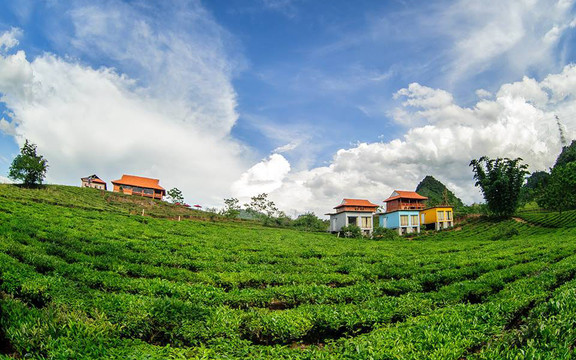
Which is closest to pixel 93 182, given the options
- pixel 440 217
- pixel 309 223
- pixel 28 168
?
pixel 28 168

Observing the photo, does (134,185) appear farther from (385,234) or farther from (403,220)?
(403,220)

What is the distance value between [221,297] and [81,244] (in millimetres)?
10454

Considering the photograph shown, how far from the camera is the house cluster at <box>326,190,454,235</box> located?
68.4 m

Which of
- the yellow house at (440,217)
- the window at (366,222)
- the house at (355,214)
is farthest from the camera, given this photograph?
the window at (366,222)

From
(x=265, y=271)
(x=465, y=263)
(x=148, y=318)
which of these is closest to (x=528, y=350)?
(x=148, y=318)

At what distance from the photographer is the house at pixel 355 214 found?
68.3 metres

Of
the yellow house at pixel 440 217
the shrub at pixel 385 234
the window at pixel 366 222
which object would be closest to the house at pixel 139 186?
the window at pixel 366 222

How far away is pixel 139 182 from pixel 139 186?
217cm

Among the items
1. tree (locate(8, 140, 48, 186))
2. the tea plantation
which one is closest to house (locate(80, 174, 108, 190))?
tree (locate(8, 140, 48, 186))

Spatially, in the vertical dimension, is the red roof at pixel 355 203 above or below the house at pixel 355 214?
above

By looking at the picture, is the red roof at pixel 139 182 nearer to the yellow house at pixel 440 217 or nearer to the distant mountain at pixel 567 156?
the yellow house at pixel 440 217

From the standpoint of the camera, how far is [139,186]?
95.7 meters

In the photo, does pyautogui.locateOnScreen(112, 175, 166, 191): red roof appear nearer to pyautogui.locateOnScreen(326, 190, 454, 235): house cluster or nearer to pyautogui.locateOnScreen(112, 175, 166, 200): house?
pyautogui.locateOnScreen(112, 175, 166, 200): house

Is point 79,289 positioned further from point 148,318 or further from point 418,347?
point 418,347
